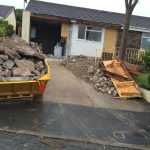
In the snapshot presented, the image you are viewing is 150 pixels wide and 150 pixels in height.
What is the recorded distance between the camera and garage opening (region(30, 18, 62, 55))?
30.8 metres

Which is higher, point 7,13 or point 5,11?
point 5,11

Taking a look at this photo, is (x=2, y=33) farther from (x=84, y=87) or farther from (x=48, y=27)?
(x=48, y=27)

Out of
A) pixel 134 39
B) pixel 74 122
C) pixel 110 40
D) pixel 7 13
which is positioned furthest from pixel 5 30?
pixel 7 13

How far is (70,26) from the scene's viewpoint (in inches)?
1137

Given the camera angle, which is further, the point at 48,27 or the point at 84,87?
the point at 48,27

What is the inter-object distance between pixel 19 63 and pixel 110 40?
50.4 ft

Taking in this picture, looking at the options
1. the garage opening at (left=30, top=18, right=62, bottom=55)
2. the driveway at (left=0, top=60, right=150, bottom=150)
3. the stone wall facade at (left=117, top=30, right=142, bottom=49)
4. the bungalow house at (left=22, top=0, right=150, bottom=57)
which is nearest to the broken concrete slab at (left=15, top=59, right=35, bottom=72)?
the driveway at (left=0, top=60, right=150, bottom=150)

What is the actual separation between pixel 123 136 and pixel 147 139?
720 mm

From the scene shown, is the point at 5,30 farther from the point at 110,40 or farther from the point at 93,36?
the point at 110,40

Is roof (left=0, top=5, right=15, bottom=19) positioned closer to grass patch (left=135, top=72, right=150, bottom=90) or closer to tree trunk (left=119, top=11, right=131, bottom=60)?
tree trunk (left=119, top=11, right=131, bottom=60)

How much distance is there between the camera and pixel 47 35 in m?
31.0

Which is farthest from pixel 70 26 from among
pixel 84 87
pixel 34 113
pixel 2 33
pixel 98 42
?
pixel 34 113

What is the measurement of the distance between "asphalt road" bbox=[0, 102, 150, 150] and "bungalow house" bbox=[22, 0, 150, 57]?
1402 centimetres

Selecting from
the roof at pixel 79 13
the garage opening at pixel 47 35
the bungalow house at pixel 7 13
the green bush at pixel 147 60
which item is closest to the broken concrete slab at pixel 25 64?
the green bush at pixel 147 60
